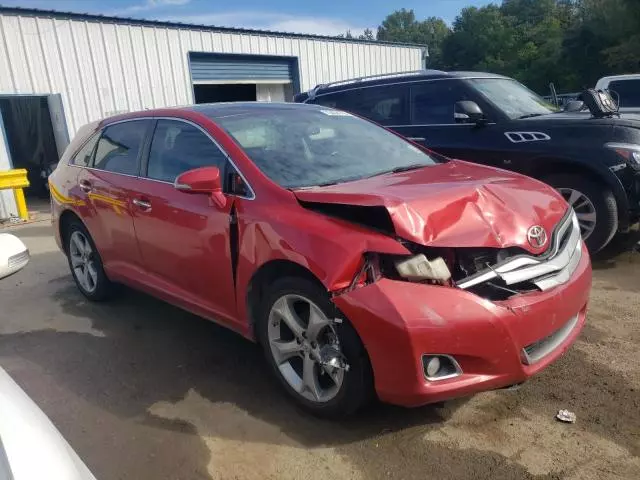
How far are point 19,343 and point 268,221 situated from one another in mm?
2571

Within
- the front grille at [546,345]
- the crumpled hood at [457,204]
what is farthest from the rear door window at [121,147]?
the front grille at [546,345]

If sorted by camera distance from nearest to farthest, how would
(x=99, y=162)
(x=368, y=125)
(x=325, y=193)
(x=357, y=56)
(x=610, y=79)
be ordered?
1. (x=325, y=193)
2. (x=368, y=125)
3. (x=99, y=162)
4. (x=610, y=79)
5. (x=357, y=56)

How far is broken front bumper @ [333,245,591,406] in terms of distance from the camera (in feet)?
7.52

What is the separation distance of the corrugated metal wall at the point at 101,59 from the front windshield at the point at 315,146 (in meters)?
8.27

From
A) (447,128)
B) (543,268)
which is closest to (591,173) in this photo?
(447,128)

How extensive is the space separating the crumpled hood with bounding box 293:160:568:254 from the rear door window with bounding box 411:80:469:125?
10.3 ft

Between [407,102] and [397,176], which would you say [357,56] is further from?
[397,176]

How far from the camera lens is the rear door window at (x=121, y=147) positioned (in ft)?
13.2

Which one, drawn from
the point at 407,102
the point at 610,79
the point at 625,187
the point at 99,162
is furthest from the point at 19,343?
the point at 610,79

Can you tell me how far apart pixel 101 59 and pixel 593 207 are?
9.83 metres

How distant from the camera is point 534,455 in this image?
2445mm

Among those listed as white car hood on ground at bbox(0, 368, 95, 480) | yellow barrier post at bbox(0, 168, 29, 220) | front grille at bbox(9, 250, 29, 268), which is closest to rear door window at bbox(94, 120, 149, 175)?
front grille at bbox(9, 250, 29, 268)

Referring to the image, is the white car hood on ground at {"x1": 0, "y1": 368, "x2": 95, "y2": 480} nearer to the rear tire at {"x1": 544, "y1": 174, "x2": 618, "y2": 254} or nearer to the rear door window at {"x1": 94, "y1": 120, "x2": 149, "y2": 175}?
the rear door window at {"x1": 94, "y1": 120, "x2": 149, "y2": 175}

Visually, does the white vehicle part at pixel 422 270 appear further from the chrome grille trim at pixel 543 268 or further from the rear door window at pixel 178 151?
the rear door window at pixel 178 151
